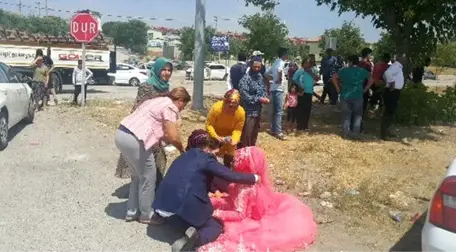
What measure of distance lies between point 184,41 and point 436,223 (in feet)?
199

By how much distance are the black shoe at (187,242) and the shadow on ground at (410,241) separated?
Answer: 1.85 metres

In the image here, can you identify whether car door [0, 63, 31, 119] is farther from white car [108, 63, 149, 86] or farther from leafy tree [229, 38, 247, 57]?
leafy tree [229, 38, 247, 57]

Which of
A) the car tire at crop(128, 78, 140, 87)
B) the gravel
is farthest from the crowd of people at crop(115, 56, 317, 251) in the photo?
the car tire at crop(128, 78, 140, 87)

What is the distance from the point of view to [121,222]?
4.95 metres

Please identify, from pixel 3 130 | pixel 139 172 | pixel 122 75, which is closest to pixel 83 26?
pixel 3 130

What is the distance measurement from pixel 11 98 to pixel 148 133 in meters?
5.04

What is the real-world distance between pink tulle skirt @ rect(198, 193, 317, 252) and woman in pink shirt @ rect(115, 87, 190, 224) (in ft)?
3.07

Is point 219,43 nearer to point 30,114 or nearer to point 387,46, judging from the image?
point 387,46

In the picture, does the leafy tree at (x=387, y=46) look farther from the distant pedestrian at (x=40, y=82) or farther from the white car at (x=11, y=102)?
the distant pedestrian at (x=40, y=82)

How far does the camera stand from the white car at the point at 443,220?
9.58 ft

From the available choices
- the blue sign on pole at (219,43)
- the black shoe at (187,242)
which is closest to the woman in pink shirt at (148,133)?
the black shoe at (187,242)

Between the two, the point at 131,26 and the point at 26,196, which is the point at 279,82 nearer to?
the point at 26,196

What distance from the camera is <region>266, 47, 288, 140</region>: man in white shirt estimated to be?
875 cm

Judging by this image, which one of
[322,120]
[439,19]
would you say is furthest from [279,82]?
[439,19]
